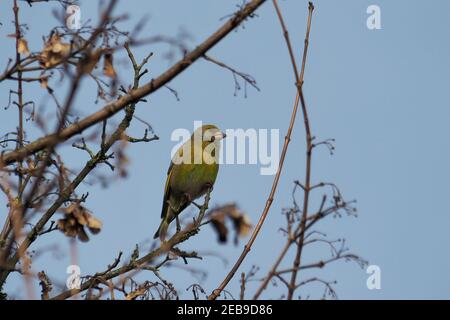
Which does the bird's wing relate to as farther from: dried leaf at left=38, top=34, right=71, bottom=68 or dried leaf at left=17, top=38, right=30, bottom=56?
dried leaf at left=38, top=34, right=71, bottom=68

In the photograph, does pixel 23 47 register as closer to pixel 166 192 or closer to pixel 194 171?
pixel 194 171

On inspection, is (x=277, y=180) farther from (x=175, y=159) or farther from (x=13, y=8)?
(x=175, y=159)

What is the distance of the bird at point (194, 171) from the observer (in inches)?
291

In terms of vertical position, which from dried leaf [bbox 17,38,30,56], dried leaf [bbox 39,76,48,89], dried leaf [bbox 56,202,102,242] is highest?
dried leaf [bbox 17,38,30,56]

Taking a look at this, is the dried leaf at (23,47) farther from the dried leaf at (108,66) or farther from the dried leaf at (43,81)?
the dried leaf at (108,66)

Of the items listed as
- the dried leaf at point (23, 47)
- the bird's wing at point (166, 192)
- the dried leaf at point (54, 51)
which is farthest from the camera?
the bird's wing at point (166, 192)

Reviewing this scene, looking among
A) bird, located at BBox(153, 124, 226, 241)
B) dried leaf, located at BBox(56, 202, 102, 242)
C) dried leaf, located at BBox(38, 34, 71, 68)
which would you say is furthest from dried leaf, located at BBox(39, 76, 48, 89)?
bird, located at BBox(153, 124, 226, 241)

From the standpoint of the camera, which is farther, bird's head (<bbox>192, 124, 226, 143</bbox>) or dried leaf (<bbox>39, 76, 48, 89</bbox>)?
bird's head (<bbox>192, 124, 226, 143</bbox>)

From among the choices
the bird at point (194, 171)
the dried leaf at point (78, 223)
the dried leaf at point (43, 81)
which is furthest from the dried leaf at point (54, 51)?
the bird at point (194, 171)

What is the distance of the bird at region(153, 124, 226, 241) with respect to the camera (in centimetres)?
739

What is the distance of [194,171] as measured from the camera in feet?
24.6
